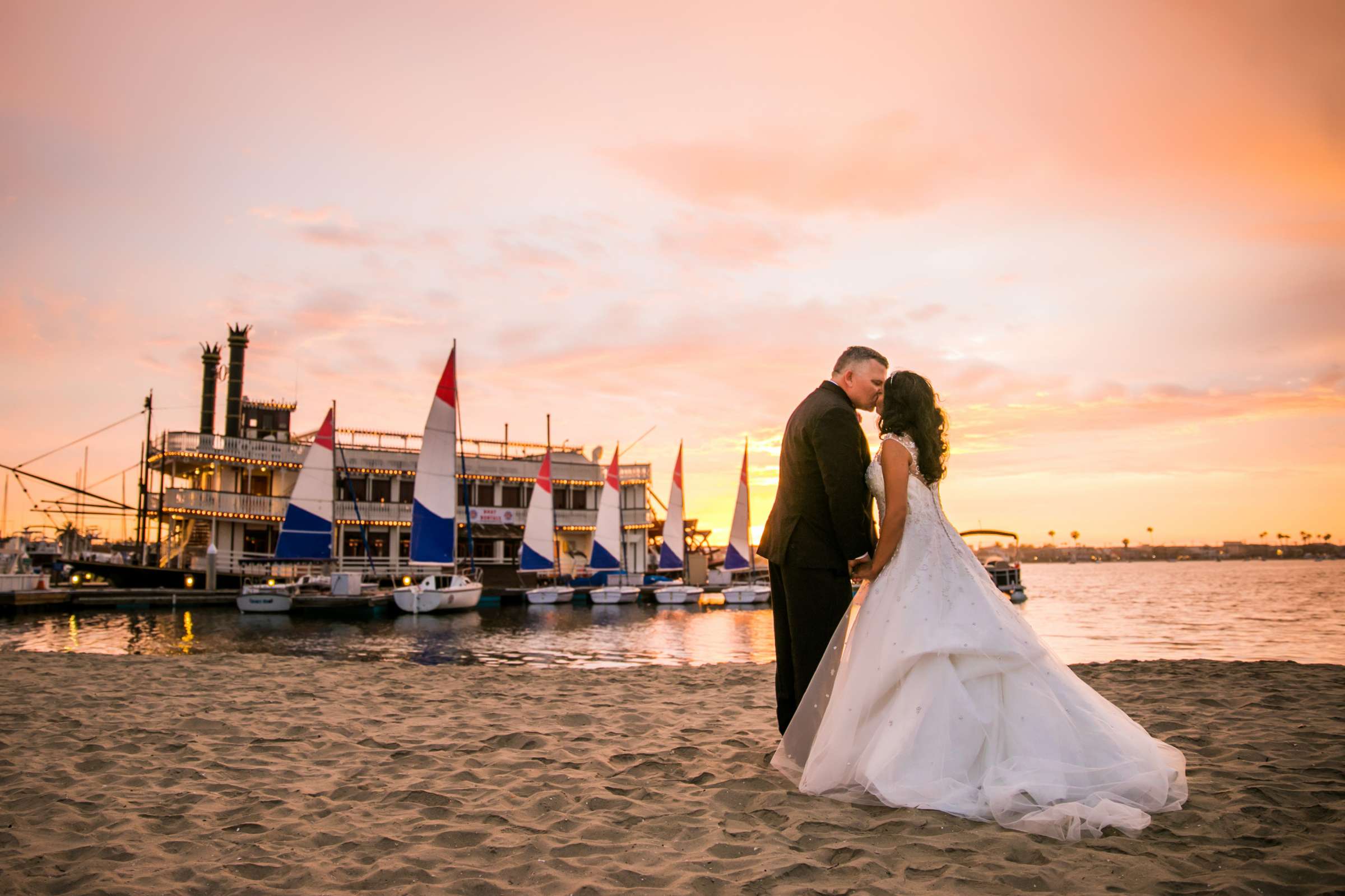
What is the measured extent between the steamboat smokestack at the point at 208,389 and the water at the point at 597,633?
54.3ft

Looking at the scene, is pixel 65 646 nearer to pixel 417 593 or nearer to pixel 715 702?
pixel 417 593

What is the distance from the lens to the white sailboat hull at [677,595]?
45469 mm

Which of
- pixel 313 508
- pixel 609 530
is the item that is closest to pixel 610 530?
pixel 609 530

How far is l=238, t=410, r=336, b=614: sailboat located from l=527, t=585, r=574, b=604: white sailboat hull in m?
10.4

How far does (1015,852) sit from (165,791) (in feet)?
13.4

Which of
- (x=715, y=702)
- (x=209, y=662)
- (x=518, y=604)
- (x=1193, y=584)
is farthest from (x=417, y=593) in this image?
(x=1193, y=584)

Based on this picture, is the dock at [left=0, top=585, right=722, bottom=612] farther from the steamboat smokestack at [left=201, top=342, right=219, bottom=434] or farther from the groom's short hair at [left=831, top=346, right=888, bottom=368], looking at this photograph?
the groom's short hair at [left=831, top=346, right=888, bottom=368]

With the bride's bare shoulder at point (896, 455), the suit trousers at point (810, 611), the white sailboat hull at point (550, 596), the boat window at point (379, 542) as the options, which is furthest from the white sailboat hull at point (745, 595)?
the bride's bare shoulder at point (896, 455)

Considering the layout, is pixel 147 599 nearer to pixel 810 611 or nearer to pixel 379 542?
pixel 379 542

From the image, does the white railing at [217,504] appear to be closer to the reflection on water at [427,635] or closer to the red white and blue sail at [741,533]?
the reflection on water at [427,635]

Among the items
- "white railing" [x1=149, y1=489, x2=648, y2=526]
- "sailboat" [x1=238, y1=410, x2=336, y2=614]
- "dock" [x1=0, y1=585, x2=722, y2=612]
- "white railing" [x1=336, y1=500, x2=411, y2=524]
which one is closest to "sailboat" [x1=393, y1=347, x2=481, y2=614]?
"dock" [x1=0, y1=585, x2=722, y2=612]

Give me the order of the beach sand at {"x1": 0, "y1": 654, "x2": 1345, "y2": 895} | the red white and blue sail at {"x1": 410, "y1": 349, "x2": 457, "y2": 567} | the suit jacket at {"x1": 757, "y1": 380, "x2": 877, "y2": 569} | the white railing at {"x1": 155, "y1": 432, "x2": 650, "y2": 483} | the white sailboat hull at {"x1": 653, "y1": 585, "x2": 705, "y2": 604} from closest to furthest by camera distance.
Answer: the beach sand at {"x1": 0, "y1": 654, "x2": 1345, "y2": 895}
the suit jacket at {"x1": 757, "y1": 380, "x2": 877, "y2": 569}
the red white and blue sail at {"x1": 410, "y1": 349, "x2": 457, "y2": 567}
the white railing at {"x1": 155, "y1": 432, "x2": 650, "y2": 483}
the white sailboat hull at {"x1": 653, "y1": 585, "x2": 705, "y2": 604}

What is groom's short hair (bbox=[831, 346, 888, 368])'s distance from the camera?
467cm

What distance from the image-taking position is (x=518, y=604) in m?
44.0
